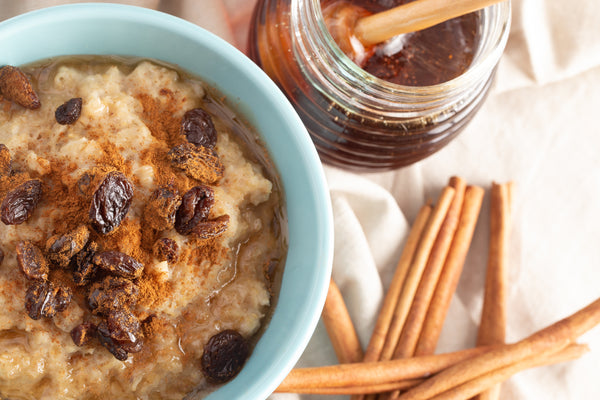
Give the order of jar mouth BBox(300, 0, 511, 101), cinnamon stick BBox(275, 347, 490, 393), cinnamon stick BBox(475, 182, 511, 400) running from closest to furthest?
jar mouth BBox(300, 0, 511, 101) → cinnamon stick BBox(275, 347, 490, 393) → cinnamon stick BBox(475, 182, 511, 400)

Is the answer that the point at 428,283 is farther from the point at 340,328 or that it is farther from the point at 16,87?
the point at 16,87

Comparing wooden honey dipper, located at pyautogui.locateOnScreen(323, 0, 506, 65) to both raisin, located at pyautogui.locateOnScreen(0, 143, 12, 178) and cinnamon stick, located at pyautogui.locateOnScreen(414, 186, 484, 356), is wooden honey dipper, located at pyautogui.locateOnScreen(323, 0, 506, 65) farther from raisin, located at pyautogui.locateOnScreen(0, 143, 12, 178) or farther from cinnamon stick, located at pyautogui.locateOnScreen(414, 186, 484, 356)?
raisin, located at pyautogui.locateOnScreen(0, 143, 12, 178)

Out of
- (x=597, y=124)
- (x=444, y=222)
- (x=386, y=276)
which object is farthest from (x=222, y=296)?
(x=597, y=124)

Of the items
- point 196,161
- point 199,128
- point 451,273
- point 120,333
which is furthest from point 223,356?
point 451,273

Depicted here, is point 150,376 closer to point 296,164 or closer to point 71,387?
point 71,387

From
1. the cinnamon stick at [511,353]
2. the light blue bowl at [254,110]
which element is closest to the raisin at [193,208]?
the light blue bowl at [254,110]

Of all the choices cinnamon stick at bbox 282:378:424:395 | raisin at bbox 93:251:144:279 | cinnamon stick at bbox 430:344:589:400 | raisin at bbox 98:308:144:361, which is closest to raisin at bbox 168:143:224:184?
raisin at bbox 93:251:144:279
